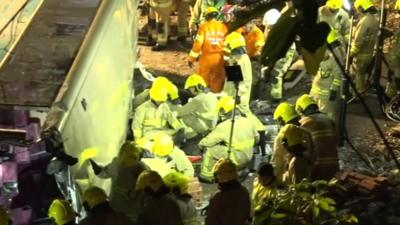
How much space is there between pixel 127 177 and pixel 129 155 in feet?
0.72

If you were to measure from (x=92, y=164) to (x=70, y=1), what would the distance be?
8.46 ft

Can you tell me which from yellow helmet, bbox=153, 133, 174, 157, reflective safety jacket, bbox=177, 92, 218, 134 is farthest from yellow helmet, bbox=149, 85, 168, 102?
yellow helmet, bbox=153, 133, 174, 157

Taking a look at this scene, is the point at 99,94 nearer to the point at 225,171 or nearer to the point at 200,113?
the point at 225,171

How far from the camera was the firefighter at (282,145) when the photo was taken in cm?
706

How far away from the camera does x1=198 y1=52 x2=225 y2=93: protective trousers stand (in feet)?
34.8

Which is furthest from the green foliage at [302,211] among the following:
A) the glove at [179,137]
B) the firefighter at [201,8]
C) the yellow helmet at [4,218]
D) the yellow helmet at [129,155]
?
the firefighter at [201,8]

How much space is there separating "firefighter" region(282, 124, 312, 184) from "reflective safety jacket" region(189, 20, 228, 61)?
399 centimetres

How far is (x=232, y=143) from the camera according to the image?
810cm

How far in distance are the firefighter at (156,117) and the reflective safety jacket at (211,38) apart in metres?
2.25

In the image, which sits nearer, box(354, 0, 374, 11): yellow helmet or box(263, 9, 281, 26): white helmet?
box(263, 9, 281, 26): white helmet

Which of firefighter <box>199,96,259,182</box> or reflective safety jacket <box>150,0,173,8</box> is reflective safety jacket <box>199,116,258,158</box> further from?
reflective safety jacket <box>150,0,173,8</box>

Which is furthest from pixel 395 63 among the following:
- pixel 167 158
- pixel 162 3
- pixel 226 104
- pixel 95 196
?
pixel 95 196

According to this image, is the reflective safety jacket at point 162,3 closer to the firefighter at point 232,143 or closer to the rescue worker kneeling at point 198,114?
the rescue worker kneeling at point 198,114

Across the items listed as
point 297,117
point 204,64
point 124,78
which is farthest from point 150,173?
point 204,64
